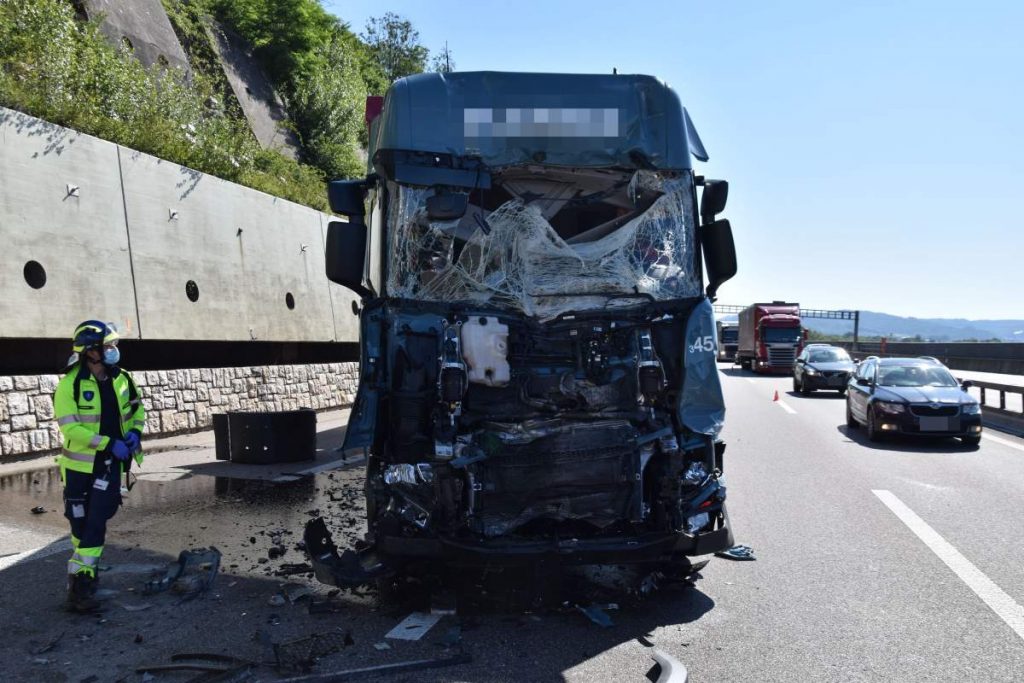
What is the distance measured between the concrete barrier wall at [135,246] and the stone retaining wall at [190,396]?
28.7 inches

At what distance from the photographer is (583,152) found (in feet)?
18.5

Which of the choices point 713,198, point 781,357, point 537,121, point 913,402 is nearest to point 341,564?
point 537,121

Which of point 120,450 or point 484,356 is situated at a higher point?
point 484,356

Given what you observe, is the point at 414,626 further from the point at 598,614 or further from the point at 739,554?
the point at 739,554

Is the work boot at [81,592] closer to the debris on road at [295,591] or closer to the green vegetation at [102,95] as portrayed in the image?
the debris on road at [295,591]

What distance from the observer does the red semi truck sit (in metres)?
38.4

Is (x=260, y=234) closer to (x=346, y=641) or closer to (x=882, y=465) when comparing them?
(x=882, y=465)

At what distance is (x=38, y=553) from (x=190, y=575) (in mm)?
1599

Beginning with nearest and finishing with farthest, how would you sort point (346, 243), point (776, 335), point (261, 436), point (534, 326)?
point (534, 326) < point (346, 243) < point (261, 436) < point (776, 335)

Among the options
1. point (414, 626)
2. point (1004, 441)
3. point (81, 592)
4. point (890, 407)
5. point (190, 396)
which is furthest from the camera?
point (1004, 441)

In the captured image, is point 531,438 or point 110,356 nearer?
point 531,438

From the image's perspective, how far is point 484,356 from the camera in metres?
5.15

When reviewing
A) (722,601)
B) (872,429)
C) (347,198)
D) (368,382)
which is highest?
(347,198)

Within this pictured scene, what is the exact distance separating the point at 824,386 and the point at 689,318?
21.9m
